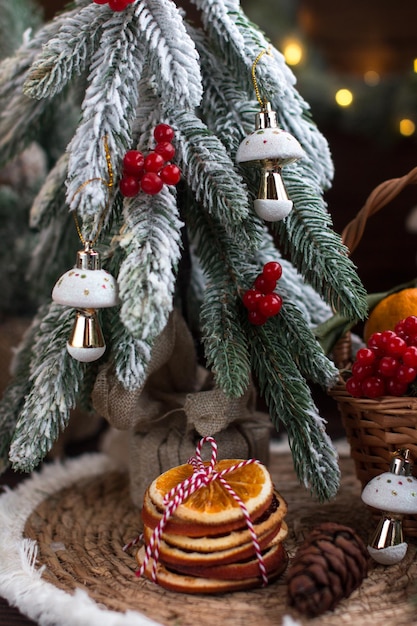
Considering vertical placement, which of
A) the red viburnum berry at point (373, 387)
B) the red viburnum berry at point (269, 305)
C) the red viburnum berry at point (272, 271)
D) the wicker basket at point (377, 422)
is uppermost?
the red viburnum berry at point (272, 271)

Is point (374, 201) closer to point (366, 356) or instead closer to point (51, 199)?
point (366, 356)

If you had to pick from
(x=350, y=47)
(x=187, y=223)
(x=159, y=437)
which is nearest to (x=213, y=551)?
(x=159, y=437)

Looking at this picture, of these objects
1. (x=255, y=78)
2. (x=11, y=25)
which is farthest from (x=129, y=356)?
(x=11, y=25)

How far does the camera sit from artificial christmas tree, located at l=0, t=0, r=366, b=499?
24.4 inches

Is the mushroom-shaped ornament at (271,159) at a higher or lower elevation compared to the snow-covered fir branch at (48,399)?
higher

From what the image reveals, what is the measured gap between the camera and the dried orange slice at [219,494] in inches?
24.0

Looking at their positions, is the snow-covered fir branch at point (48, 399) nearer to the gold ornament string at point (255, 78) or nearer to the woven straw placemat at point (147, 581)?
the woven straw placemat at point (147, 581)

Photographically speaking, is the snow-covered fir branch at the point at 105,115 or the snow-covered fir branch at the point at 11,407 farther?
the snow-covered fir branch at the point at 11,407

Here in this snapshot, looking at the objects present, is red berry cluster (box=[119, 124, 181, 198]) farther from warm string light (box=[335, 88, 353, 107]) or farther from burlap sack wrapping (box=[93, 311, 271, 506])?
warm string light (box=[335, 88, 353, 107])

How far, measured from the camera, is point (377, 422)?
0.69 metres

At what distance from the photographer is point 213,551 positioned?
604 mm

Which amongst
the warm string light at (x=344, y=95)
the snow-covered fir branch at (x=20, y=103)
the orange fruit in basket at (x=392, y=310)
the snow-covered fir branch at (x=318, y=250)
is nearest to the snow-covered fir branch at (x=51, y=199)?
the snow-covered fir branch at (x=20, y=103)

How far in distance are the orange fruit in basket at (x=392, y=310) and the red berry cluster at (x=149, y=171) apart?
29cm

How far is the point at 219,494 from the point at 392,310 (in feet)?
0.94
